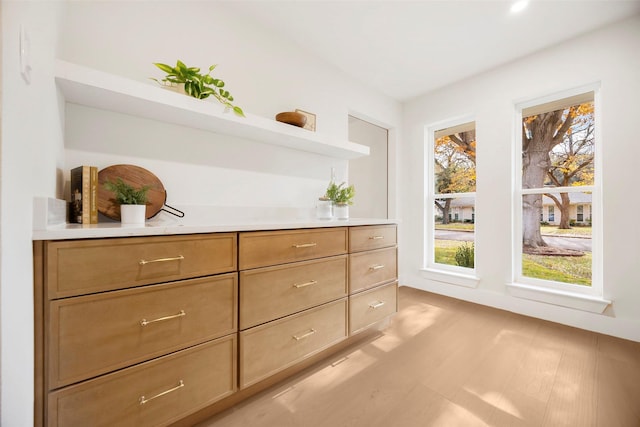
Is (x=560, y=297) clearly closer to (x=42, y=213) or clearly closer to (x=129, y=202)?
(x=129, y=202)

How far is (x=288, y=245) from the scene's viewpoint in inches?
58.0

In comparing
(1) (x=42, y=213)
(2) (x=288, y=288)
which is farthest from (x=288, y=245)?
(1) (x=42, y=213)

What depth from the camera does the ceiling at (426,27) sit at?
198 centimetres

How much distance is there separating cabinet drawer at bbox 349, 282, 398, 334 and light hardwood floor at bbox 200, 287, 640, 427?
7.6 inches

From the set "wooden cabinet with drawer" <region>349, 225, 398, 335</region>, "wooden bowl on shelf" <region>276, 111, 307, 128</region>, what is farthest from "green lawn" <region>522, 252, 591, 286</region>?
"wooden bowl on shelf" <region>276, 111, 307, 128</region>

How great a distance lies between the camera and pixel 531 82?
2588 mm

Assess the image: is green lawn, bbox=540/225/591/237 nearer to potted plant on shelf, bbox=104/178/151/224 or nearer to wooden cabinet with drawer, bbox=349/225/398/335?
wooden cabinet with drawer, bbox=349/225/398/335

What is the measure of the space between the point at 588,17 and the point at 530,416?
293 centimetres

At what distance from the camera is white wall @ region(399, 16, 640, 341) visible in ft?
6.88

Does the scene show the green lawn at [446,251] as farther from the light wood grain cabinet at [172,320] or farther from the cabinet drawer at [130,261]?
the cabinet drawer at [130,261]

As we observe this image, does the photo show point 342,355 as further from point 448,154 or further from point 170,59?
point 448,154

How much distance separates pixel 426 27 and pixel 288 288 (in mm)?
2387

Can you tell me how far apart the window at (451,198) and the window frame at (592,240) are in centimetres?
43

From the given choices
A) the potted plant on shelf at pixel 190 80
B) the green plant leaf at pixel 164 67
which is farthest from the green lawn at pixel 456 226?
the green plant leaf at pixel 164 67
